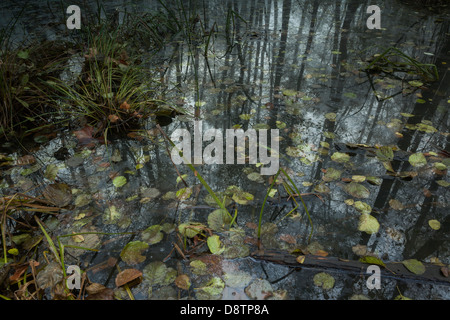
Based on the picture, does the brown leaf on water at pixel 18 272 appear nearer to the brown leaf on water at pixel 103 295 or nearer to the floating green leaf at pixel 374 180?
the brown leaf on water at pixel 103 295

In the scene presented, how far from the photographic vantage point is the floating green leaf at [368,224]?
146 cm

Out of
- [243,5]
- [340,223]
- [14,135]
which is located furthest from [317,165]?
[243,5]

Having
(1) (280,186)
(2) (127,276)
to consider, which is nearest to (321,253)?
(1) (280,186)

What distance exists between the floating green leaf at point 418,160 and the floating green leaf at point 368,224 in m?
0.62

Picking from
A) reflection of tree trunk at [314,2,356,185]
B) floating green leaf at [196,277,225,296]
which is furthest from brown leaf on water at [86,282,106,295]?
reflection of tree trunk at [314,2,356,185]

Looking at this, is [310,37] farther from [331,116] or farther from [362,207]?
[362,207]

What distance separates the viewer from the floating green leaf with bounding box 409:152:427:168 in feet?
6.10

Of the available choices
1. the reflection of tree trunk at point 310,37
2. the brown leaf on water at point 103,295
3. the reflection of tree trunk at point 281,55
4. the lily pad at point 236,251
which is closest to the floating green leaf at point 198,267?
the lily pad at point 236,251

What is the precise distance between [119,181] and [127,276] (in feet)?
2.30

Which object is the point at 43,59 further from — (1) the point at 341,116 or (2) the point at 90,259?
(1) the point at 341,116

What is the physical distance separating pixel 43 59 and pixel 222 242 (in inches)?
105

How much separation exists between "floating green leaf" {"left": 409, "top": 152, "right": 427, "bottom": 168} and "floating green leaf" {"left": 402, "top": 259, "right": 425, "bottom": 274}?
2.59ft

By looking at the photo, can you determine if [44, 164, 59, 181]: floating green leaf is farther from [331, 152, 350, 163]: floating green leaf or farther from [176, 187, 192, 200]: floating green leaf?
[331, 152, 350, 163]: floating green leaf

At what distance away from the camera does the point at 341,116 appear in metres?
2.41
